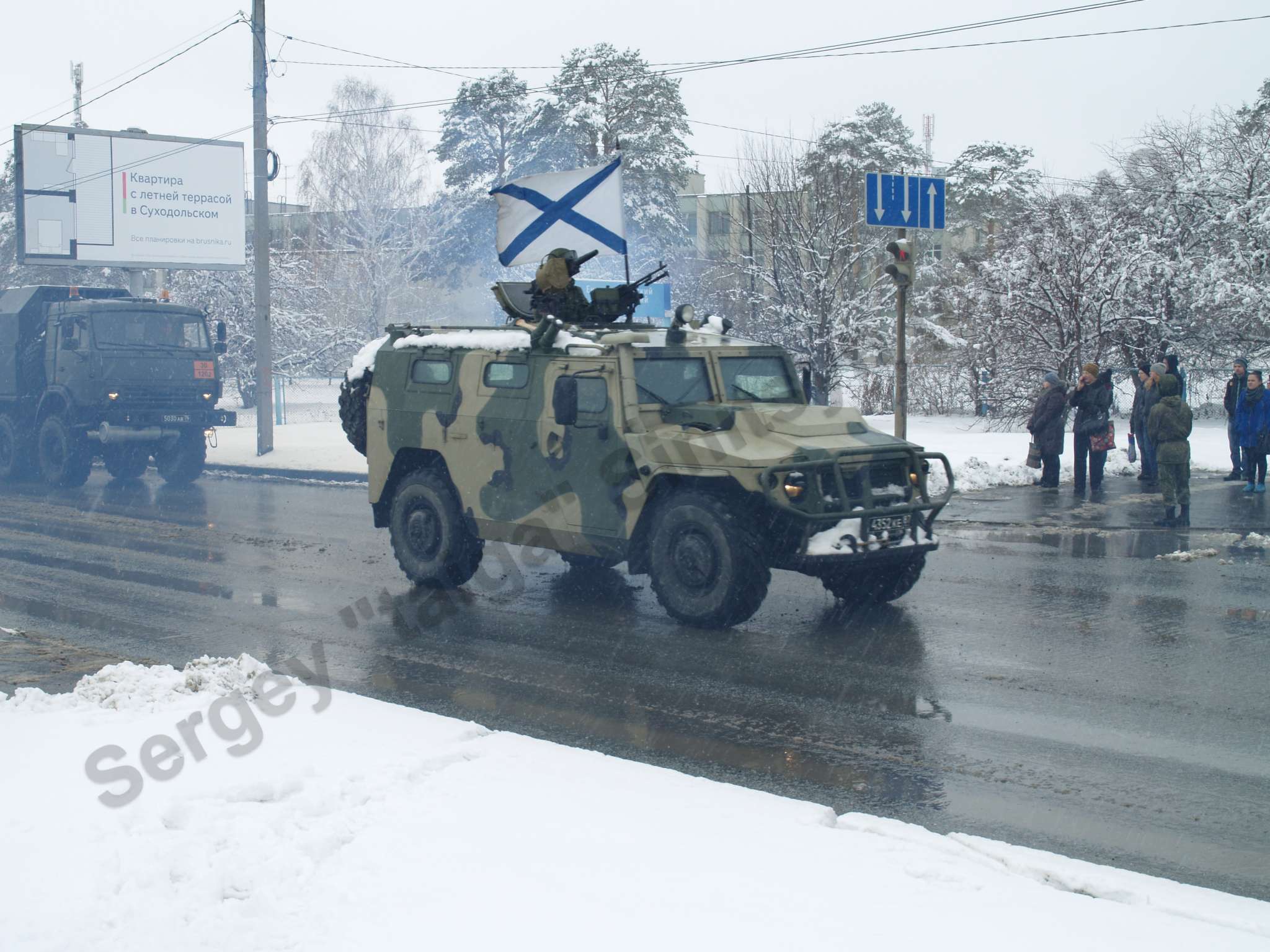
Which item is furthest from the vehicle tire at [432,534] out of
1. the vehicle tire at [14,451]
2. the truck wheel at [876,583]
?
the vehicle tire at [14,451]

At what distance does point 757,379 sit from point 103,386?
1278 cm

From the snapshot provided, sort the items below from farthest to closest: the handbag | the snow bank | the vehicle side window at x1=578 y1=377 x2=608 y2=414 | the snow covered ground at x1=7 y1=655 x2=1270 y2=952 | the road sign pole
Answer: the handbag < the road sign pole < the snow bank < the vehicle side window at x1=578 y1=377 x2=608 y2=414 < the snow covered ground at x1=7 y1=655 x2=1270 y2=952

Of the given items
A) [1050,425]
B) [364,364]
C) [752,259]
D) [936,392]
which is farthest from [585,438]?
[936,392]

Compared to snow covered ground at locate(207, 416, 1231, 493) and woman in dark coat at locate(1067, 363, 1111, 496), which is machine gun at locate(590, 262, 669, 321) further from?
woman in dark coat at locate(1067, 363, 1111, 496)

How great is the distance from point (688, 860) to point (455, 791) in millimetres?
1161

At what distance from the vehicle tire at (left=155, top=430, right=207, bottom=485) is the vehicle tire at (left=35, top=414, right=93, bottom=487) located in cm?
113

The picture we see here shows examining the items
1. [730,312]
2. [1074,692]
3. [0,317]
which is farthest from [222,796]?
[730,312]

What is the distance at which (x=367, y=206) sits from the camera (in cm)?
4481

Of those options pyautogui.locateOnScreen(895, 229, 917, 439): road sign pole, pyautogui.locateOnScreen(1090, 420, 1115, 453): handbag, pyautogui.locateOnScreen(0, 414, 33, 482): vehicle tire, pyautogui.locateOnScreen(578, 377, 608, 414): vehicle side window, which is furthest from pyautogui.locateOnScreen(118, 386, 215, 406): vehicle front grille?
pyautogui.locateOnScreen(1090, 420, 1115, 453): handbag

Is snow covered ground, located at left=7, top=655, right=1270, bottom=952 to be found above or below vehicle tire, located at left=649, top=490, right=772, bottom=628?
below

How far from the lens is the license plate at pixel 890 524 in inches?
318

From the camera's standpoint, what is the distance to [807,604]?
9172mm

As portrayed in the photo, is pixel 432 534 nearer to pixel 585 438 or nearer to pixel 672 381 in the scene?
pixel 585 438

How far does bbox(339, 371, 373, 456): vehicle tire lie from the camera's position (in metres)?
10.7
